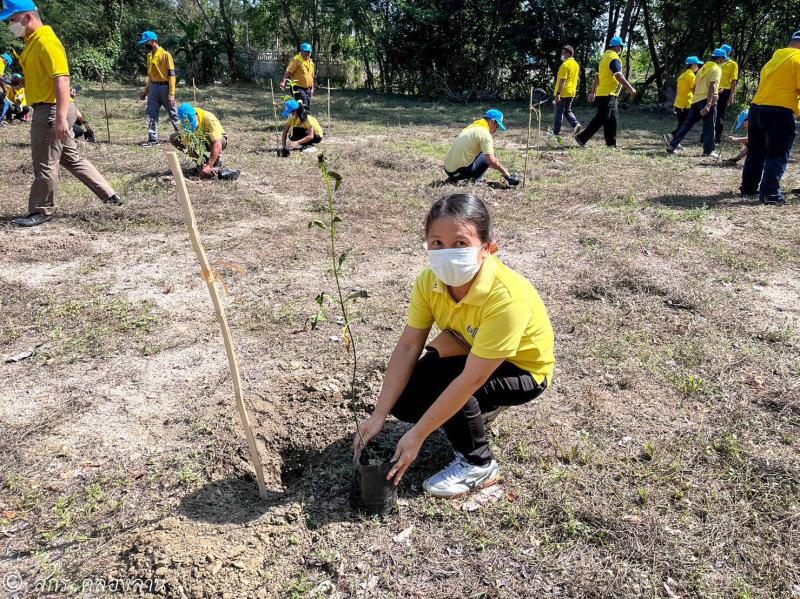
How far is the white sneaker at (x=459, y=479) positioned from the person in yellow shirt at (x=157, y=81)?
7.35 metres

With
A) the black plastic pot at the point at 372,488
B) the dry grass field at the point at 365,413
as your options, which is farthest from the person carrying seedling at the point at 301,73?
the black plastic pot at the point at 372,488

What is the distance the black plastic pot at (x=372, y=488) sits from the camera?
2.02 m

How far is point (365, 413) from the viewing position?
2711 millimetres

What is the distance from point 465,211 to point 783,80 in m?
5.32

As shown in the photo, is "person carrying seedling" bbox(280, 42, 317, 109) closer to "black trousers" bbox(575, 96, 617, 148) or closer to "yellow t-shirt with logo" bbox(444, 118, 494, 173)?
"yellow t-shirt with logo" bbox(444, 118, 494, 173)

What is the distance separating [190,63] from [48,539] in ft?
66.2

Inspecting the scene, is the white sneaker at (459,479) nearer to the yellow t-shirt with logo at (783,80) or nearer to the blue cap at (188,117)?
the yellow t-shirt with logo at (783,80)

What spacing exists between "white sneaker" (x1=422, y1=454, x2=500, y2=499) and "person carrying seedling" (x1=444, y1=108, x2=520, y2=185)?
4.71 metres

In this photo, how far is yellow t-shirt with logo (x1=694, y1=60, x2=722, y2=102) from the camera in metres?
8.14

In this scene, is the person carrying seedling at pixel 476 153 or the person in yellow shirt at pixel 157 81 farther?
the person in yellow shirt at pixel 157 81

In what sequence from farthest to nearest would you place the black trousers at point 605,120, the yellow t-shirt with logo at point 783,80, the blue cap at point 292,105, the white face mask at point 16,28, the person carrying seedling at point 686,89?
the person carrying seedling at point 686,89
the black trousers at point 605,120
the blue cap at point 292,105
the yellow t-shirt with logo at point 783,80
the white face mask at point 16,28

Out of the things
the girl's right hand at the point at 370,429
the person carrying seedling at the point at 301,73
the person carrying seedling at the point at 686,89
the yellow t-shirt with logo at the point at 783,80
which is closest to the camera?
the girl's right hand at the point at 370,429

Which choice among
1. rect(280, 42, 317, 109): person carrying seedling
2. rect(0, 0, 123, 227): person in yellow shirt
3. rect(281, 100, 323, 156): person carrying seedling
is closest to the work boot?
rect(0, 0, 123, 227): person in yellow shirt

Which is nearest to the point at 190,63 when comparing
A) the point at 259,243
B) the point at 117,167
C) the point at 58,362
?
the point at 117,167
